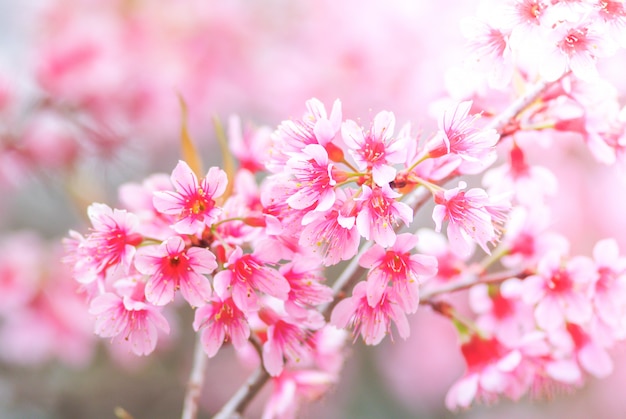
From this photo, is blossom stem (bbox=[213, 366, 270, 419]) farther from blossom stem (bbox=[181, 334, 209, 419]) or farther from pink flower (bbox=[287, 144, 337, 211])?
pink flower (bbox=[287, 144, 337, 211])

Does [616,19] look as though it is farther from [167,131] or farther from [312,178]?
[167,131]

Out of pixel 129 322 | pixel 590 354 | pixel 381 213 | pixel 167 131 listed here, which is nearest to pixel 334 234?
pixel 381 213

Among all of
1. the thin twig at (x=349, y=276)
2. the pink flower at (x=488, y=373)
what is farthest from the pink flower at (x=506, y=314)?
the thin twig at (x=349, y=276)

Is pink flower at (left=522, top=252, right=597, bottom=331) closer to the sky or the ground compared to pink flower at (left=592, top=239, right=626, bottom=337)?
closer to the ground

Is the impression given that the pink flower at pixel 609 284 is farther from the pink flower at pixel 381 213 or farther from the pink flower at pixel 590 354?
the pink flower at pixel 381 213

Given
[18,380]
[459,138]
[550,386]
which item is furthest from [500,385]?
[18,380]

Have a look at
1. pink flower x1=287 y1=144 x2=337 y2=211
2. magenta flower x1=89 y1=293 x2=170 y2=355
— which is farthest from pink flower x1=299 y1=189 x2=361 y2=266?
magenta flower x1=89 y1=293 x2=170 y2=355

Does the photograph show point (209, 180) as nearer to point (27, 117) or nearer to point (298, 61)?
point (27, 117)

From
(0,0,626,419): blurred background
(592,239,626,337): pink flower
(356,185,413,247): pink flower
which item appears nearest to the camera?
(356,185,413,247): pink flower
